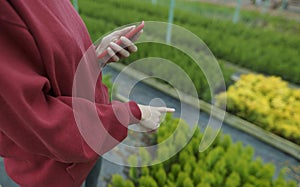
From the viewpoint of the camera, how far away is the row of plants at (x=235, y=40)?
4.36 meters

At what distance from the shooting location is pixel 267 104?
3.05 meters

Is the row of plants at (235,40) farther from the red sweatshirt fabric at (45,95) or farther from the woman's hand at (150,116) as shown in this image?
the red sweatshirt fabric at (45,95)

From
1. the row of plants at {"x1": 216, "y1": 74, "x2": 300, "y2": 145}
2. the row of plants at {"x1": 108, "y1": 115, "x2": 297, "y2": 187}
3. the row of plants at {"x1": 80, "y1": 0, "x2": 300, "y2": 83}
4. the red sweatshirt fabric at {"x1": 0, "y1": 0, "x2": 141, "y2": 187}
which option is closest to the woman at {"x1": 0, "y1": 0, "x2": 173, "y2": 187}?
the red sweatshirt fabric at {"x1": 0, "y1": 0, "x2": 141, "y2": 187}

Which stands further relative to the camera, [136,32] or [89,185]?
[89,185]

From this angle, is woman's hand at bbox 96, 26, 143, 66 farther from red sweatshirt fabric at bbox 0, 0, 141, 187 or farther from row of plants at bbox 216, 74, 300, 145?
row of plants at bbox 216, 74, 300, 145

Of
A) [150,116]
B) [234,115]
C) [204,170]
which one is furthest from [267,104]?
[150,116]

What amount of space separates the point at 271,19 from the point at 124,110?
9.12 metres

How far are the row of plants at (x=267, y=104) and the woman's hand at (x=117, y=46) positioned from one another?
1.99m

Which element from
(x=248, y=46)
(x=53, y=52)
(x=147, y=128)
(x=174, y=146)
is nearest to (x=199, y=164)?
(x=174, y=146)

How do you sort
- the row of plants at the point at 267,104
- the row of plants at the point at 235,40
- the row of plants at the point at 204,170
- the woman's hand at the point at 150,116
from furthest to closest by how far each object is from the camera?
the row of plants at the point at 235,40 < the row of plants at the point at 267,104 < the row of plants at the point at 204,170 < the woman's hand at the point at 150,116

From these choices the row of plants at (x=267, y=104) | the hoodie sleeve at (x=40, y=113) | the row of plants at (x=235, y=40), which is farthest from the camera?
the row of plants at (x=235, y=40)

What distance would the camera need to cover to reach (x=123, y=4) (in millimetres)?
7281

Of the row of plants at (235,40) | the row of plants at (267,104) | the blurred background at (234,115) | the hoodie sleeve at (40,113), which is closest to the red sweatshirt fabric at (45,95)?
the hoodie sleeve at (40,113)

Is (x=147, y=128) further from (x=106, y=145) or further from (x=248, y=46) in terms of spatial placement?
(x=248, y=46)
